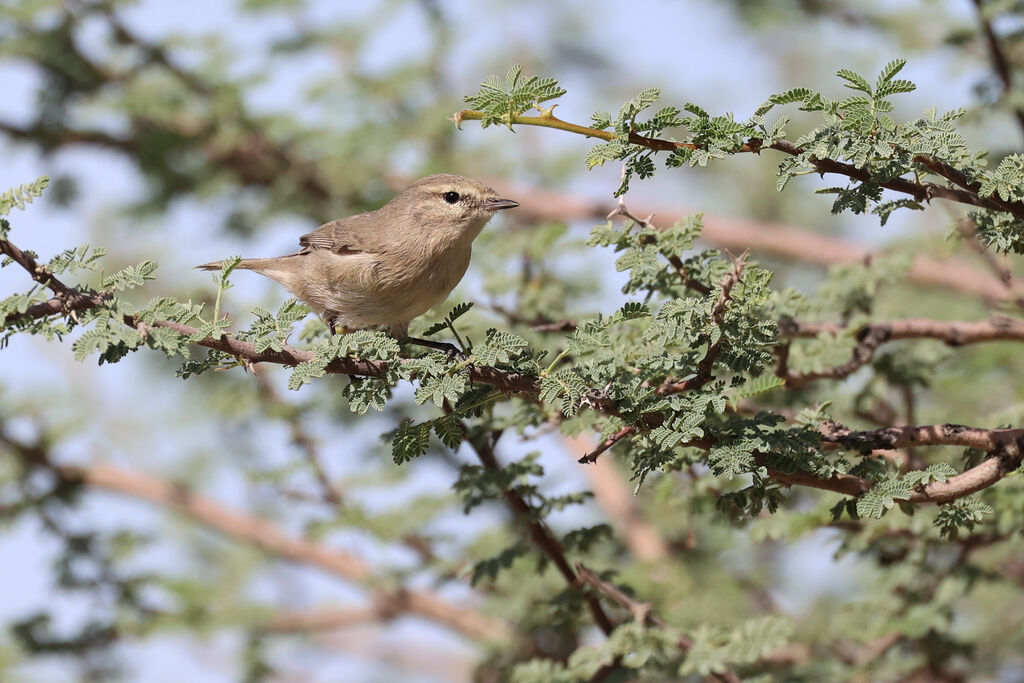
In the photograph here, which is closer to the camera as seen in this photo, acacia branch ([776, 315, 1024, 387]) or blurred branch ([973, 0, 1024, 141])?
acacia branch ([776, 315, 1024, 387])

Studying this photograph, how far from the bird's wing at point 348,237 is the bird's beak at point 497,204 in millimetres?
449

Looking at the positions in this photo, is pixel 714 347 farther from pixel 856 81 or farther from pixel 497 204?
pixel 497 204

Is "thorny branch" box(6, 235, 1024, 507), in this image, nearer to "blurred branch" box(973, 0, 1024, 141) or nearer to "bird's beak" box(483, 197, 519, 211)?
"bird's beak" box(483, 197, 519, 211)

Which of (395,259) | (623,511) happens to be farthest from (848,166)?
(623,511)

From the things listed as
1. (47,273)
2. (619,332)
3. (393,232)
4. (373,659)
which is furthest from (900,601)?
(373,659)

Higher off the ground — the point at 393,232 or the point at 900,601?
the point at 393,232

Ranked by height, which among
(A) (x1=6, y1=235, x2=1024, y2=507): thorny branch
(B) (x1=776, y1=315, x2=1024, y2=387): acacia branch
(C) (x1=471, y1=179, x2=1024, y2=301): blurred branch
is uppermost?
(C) (x1=471, y1=179, x2=1024, y2=301): blurred branch

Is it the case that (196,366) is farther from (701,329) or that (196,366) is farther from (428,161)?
(428,161)

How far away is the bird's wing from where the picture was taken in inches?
171

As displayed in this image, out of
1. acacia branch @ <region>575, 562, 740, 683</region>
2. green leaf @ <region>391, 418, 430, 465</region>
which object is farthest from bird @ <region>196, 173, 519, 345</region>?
green leaf @ <region>391, 418, 430, 465</region>

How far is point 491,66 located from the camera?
30.6 feet

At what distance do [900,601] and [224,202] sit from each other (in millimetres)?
5294

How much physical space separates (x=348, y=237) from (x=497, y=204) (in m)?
0.65

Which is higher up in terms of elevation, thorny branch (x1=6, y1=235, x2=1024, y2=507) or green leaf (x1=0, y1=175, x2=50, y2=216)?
green leaf (x1=0, y1=175, x2=50, y2=216)
